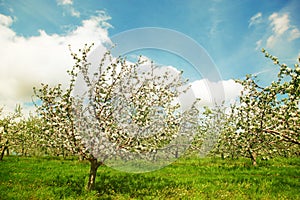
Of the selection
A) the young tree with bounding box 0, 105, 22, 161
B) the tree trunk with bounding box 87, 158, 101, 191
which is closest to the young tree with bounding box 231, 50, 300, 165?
the tree trunk with bounding box 87, 158, 101, 191

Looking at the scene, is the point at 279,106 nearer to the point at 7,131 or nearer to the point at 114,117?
the point at 114,117

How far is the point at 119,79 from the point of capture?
36.1 ft

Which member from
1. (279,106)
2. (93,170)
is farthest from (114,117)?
(279,106)

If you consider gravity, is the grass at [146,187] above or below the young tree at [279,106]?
below

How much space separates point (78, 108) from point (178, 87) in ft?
14.1

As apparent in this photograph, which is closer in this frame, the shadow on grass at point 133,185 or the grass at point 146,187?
the grass at point 146,187

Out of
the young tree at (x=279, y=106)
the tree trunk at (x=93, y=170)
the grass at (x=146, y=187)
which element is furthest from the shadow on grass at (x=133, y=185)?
Answer: the young tree at (x=279, y=106)

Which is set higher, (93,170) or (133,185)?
(93,170)

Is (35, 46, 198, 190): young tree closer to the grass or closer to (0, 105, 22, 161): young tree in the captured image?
the grass

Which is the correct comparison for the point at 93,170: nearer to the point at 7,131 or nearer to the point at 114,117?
the point at 114,117

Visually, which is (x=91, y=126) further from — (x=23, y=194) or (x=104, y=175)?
(x=104, y=175)

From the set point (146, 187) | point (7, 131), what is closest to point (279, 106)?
point (146, 187)

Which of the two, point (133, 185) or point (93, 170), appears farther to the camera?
point (133, 185)

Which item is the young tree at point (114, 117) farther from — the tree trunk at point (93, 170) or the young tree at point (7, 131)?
the young tree at point (7, 131)
